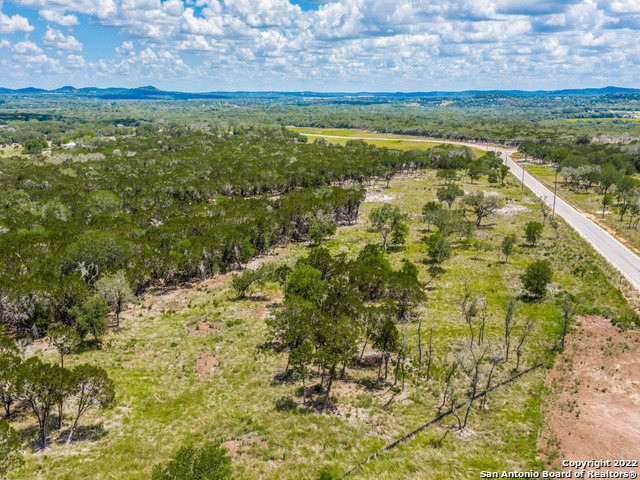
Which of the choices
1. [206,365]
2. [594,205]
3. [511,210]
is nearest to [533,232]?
[511,210]

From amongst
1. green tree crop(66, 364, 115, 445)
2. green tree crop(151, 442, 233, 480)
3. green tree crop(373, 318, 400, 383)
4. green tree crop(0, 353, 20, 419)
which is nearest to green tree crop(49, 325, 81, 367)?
green tree crop(0, 353, 20, 419)

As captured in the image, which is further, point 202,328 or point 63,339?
point 202,328

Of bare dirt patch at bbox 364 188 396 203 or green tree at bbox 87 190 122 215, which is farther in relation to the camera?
bare dirt patch at bbox 364 188 396 203

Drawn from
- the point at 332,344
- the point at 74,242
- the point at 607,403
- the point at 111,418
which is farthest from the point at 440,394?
the point at 74,242

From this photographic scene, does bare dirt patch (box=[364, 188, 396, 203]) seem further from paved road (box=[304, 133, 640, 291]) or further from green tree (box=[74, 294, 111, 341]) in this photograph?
green tree (box=[74, 294, 111, 341])

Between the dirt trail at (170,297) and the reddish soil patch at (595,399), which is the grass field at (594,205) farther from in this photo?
the dirt trail at (170,297)

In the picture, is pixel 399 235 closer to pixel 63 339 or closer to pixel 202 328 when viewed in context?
pixel 202 328

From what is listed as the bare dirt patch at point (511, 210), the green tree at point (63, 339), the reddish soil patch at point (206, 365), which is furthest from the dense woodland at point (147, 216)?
the bare dirt patch at point (511, 210)
